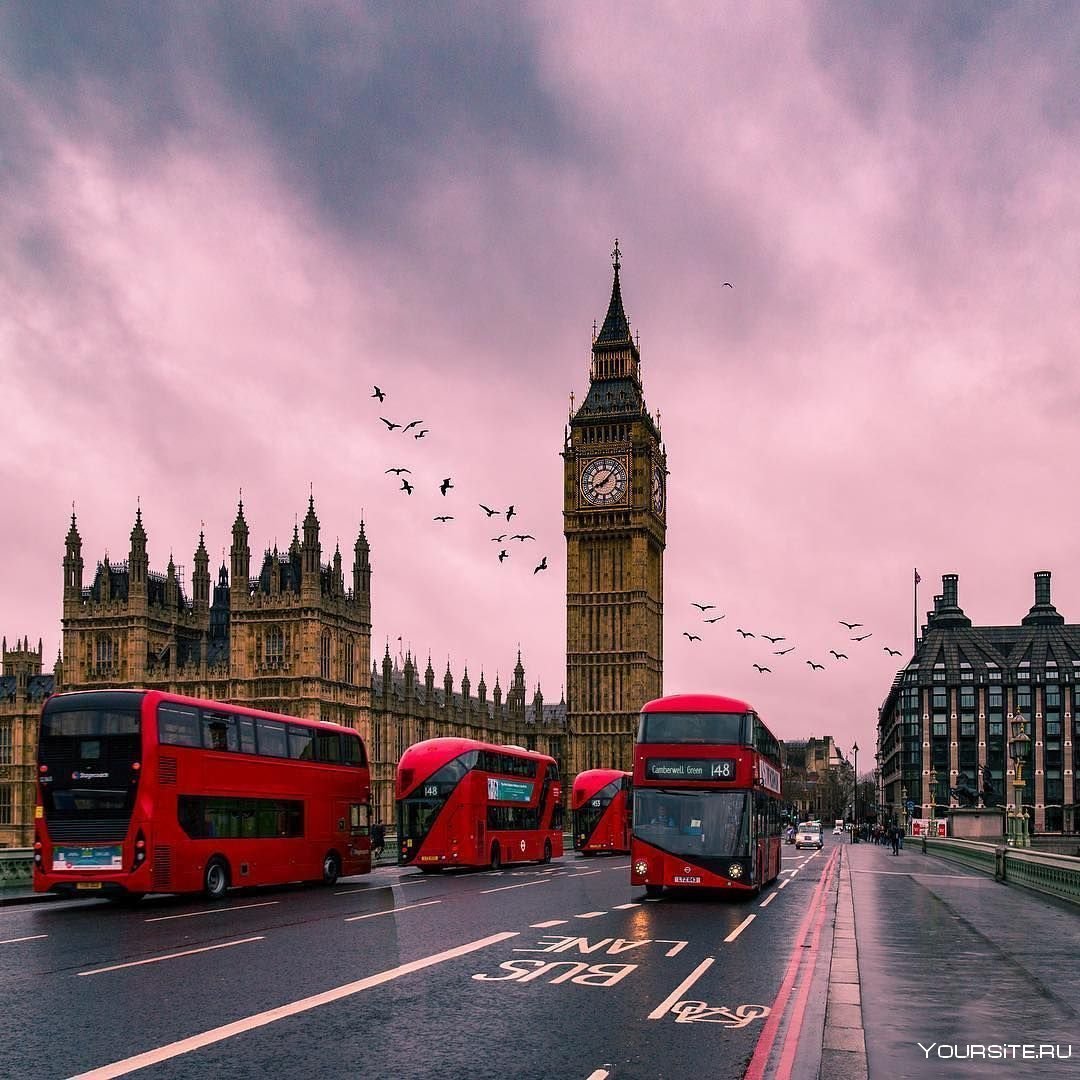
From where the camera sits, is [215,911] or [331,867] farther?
[331,867]

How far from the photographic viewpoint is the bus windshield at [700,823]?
85.2ft

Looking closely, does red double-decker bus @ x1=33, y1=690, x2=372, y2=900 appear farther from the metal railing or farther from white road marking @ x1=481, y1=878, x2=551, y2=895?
the metal railing

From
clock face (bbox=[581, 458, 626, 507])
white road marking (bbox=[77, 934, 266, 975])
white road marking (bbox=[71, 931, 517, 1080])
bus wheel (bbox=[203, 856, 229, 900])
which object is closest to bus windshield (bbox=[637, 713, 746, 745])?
bus wheel (bbox=[203, 856, 229, 900])

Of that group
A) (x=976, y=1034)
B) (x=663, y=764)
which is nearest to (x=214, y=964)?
(x=976, y=1034)

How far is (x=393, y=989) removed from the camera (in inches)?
535

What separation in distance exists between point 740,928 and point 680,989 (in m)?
7.55

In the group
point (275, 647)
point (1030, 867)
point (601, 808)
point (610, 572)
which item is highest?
point (610, 572)

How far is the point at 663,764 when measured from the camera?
26.2m

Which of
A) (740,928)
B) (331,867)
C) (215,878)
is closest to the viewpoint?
(740,928)

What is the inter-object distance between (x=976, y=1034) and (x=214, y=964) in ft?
29.1

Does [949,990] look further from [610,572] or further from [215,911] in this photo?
[610,572]

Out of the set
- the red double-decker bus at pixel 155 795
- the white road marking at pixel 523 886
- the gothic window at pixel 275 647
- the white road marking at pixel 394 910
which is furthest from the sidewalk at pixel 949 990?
the gothic window at pixel 275 647

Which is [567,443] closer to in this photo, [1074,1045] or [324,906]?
[324,906]

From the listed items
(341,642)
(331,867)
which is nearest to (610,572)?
(341,642)
